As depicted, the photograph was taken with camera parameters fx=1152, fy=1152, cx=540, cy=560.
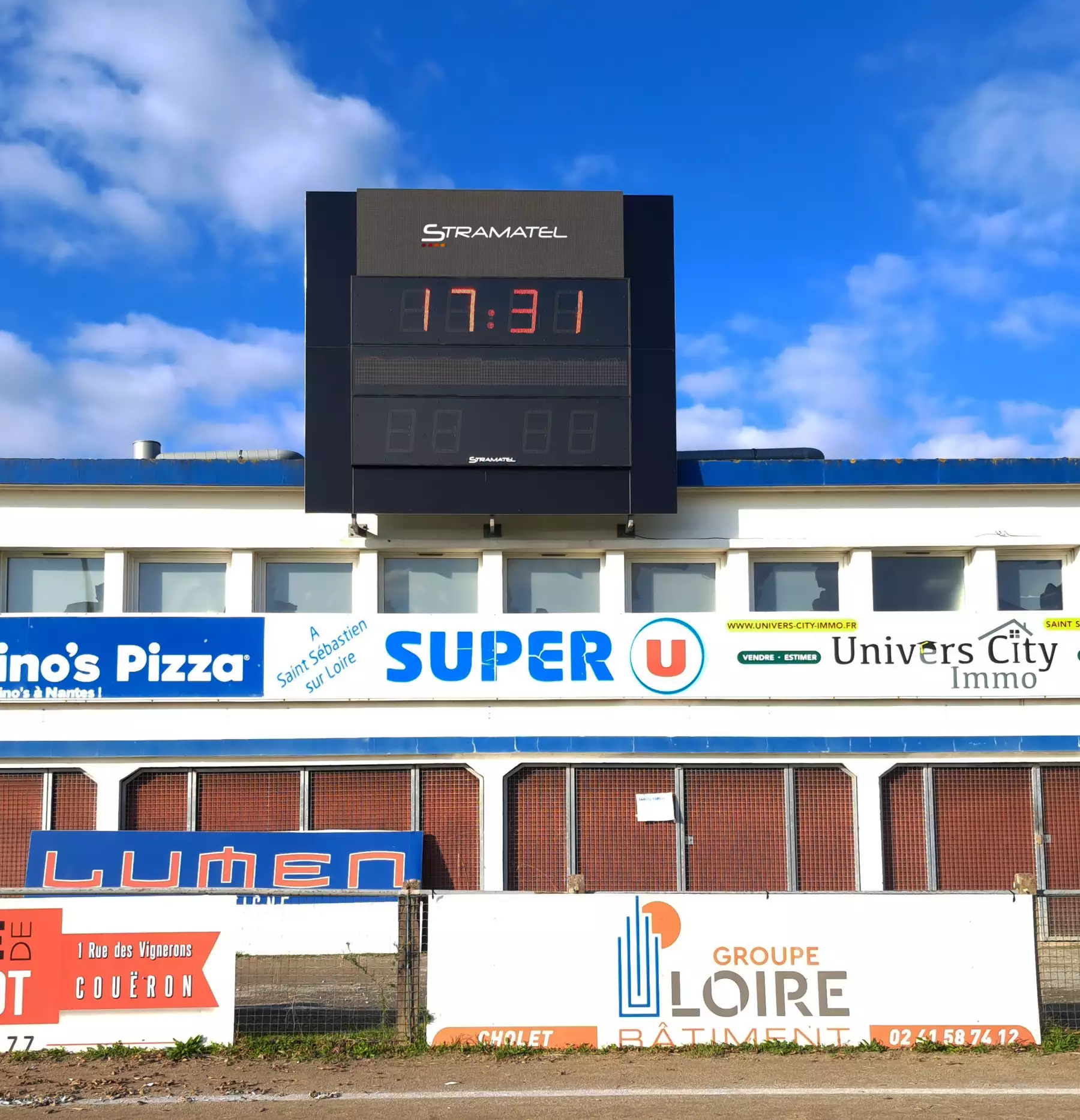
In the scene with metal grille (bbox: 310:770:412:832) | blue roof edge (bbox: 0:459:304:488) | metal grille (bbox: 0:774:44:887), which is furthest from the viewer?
blue roof edge (bbox: 0:459:304:488)

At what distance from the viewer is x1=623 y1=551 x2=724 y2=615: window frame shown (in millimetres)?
17109

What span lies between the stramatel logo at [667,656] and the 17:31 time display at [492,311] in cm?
407

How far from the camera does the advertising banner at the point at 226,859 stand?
1555 centimetres

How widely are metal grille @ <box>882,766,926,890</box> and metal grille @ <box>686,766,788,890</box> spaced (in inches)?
57.5

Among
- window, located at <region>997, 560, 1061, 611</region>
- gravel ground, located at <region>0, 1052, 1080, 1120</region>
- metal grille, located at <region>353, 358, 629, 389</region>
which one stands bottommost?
gravel ground, located at <region>0, 1052, 1080, 1120</region>

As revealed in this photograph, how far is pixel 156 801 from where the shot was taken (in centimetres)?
1623

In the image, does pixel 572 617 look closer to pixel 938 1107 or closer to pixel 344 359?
pixel 344 359

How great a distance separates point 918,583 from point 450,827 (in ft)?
25.6

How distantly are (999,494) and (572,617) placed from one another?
6581 millimetres

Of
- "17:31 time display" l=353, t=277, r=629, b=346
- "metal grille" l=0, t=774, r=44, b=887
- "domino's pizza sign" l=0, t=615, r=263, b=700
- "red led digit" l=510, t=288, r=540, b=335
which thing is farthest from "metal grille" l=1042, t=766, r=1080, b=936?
"metal grille" l=0, t=774, r=44, b=887

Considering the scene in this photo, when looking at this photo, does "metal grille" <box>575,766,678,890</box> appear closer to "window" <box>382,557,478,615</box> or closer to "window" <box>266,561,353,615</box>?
"window" <box>382,557,478,615</box>

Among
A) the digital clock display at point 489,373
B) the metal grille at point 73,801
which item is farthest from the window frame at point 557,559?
the metal grille at point 73,801

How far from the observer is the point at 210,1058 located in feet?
31.3

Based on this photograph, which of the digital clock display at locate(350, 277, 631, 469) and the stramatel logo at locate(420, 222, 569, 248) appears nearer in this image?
the digital clock display at locate(350, 277, 631, 469)
